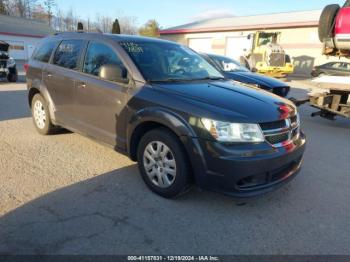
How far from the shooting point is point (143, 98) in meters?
3.75

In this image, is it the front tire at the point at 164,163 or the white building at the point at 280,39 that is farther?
the white building at the point at 280,39

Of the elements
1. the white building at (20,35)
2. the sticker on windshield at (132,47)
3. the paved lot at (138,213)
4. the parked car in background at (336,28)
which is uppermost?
the white building at (20,35)

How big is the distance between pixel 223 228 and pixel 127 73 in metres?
2.20

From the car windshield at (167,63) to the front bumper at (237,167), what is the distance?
1283 millimetres

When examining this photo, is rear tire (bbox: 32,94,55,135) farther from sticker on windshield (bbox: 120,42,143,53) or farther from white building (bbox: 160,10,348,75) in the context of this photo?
white building (bbox: 160,10,348,75)

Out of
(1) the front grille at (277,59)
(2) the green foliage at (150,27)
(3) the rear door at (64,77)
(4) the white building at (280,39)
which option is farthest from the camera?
(2) the green foliage at (150,27)

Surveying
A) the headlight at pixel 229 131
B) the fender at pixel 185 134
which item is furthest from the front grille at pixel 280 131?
the fender at pixel 185 134

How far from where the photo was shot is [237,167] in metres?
3.09

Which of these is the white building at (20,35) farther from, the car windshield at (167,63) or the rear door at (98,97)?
the car windshield at (167,63)

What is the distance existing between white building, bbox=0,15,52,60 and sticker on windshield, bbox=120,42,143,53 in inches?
1365

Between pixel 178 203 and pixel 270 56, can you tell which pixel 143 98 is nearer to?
pixel 178 203

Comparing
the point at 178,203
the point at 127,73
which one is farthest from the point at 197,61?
the point at 178,203

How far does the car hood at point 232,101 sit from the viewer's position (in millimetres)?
3229

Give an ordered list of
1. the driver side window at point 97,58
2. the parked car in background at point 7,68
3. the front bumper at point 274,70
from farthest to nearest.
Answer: the front bumper at point 274,70 → the parked car in background at point 7,68 → the driver side window at point 97,58
